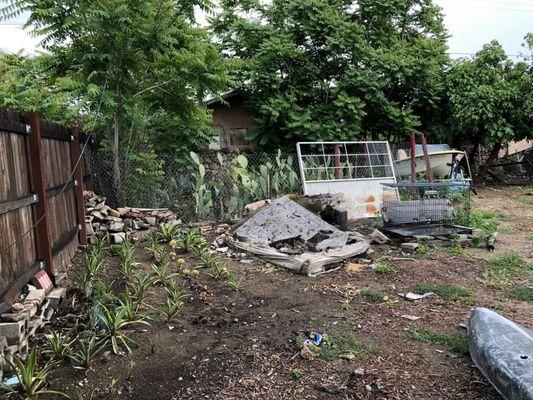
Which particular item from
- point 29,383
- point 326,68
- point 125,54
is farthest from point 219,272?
point 326,68

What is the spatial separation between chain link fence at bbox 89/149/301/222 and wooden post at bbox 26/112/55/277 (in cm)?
350

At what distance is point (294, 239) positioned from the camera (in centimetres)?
620

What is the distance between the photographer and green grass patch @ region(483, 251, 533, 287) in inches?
188

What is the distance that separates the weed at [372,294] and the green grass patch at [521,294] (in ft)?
4.17

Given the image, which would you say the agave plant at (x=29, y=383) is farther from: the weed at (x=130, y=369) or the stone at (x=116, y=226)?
the stone at (x=116, y=226)

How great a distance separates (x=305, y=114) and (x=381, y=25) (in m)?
4.27

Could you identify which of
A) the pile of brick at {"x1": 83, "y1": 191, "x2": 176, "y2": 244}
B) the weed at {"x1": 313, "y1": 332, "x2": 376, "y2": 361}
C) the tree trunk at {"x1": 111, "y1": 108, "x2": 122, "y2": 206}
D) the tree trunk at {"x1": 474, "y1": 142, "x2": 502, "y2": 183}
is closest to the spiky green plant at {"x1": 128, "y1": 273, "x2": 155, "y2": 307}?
the weed at {"x1": 313, "y1": 332, "x2": 376, "y2": 361}

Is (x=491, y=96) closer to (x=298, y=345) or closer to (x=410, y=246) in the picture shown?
(x=410, y=246)

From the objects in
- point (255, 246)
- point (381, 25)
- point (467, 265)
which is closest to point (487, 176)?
point (381, 25)

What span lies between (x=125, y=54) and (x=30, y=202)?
3725 millimetres

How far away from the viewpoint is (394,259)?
5.69 meters

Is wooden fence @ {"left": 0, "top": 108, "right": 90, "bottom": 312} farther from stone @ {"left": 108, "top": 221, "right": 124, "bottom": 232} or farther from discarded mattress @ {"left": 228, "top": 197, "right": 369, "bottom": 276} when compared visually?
discarded mattress @ {"left": 228, "top": 197, "right": 369, "bottom": 276}

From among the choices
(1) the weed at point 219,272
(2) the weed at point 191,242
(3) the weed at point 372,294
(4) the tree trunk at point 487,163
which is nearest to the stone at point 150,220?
(2) the weed at point 191,242

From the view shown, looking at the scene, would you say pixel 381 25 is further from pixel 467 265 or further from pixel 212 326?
pixel 212 326
